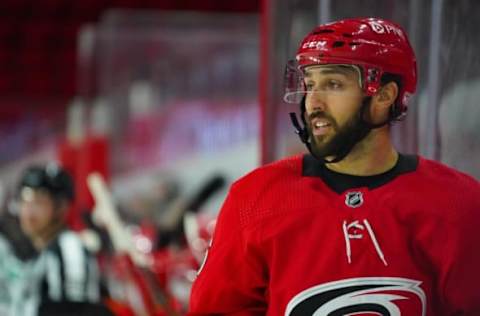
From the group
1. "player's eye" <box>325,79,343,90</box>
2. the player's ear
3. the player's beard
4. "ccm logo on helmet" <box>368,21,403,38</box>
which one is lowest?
the player's beard

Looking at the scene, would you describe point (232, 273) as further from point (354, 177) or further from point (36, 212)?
point (36, 212)

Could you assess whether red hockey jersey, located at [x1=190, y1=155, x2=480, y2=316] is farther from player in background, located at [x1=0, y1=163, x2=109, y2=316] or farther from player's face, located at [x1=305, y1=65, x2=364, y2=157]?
player in background, located at [x1=0, y1=163, x2=109, y2=316]

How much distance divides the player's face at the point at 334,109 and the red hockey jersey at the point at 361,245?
0.23 feet

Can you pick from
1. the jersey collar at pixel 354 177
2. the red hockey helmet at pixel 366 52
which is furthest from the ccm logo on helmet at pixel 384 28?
the jersey collar at pixel 354 177

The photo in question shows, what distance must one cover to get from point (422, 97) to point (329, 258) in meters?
0.78

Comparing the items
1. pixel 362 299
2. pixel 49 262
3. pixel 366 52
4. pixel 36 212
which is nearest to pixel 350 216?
pixel 362 299

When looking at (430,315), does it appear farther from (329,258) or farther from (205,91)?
(205,91)

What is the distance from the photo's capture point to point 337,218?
2469 millimetres

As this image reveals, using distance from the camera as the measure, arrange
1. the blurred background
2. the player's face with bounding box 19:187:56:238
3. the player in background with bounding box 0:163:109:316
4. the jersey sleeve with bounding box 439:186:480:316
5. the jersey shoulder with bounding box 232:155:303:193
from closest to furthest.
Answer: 1. the jersey sleeve with bounding box 439:186:480:316
2. the jersey shoulder with bounding box 232:155:303:193
3. the blurred background
4. the player in background with bounding box 0:163:109:316
5. the player's face with bounding box 19:187:56:238

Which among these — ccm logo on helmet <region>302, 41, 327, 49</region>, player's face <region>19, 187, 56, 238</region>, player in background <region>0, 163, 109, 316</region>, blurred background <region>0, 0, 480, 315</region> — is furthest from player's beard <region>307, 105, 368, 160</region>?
player's face <region>19, 187, 56, 238</region>

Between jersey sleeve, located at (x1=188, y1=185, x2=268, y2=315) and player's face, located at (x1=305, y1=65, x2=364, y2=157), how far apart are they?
6.7 inches

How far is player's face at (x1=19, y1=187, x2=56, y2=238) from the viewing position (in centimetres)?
505

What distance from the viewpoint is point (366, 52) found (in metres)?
2.48

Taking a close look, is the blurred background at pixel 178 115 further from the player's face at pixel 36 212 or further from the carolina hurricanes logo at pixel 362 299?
the carolina hurricanes logo at pixel 362 299
